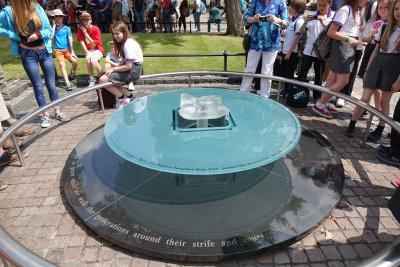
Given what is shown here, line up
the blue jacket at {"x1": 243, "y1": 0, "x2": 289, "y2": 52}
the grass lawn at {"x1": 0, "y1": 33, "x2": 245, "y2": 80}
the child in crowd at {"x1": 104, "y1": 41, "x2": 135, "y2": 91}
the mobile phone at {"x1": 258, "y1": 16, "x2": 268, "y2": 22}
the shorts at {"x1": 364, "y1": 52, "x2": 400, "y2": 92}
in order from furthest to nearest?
the grass lawn at {"x1": 0, "y1": 33, "x2": 245, "y2": 80} → the child in crowd at {"x1": 104, "y1": 41, "x2": 135, "y2": 91} → the blue jacket at {"x1": 243, "y1": 0, "x2": 289, "y2": 52} → the mobile phone at {"x1": 258, "y1": 16, "x2": 268, "y2": 22} → the shorts at {"x1": 364, "y1": 52, "x2": 400, "y2": 92}

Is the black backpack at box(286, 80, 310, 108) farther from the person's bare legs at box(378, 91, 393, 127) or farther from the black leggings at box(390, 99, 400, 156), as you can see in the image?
the black leggings at box(390, 99, 400, 156)

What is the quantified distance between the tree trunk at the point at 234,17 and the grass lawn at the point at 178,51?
2.34 feet

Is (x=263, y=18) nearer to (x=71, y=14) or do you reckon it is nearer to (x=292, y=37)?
(x=292, y=37)

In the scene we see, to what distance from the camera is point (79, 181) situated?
369 cm

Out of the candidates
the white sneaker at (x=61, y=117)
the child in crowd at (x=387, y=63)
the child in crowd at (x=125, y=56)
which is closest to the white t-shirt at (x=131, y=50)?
the child in crowd at (x=125, y=56)

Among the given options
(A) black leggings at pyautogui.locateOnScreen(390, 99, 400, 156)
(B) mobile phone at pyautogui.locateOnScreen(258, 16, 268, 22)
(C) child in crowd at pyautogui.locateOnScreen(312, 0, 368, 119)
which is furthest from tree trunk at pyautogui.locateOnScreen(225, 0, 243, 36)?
(A) black leggings at pyautogui.locateOnScreen(390, 99, 400, 156)

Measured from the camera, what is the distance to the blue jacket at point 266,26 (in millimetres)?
5320

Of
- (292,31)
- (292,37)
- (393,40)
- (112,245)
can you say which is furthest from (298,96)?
(112,245)

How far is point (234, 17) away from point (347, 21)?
10616mm

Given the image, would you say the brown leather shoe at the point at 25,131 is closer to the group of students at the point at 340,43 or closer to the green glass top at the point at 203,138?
the green glass top at the point at 203,138

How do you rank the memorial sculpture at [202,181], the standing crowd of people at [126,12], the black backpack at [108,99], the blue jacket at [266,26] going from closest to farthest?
the memorial sculpture at [202,181], the blue jacket at [266,26], the black backpack at [108,99], the standing crowd of people at [126,12]

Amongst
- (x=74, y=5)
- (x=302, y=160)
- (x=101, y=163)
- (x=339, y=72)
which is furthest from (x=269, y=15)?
(x=74, y=5)

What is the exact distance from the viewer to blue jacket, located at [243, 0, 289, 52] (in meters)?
5.32

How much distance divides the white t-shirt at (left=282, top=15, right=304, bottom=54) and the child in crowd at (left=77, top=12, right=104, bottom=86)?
4.78m
